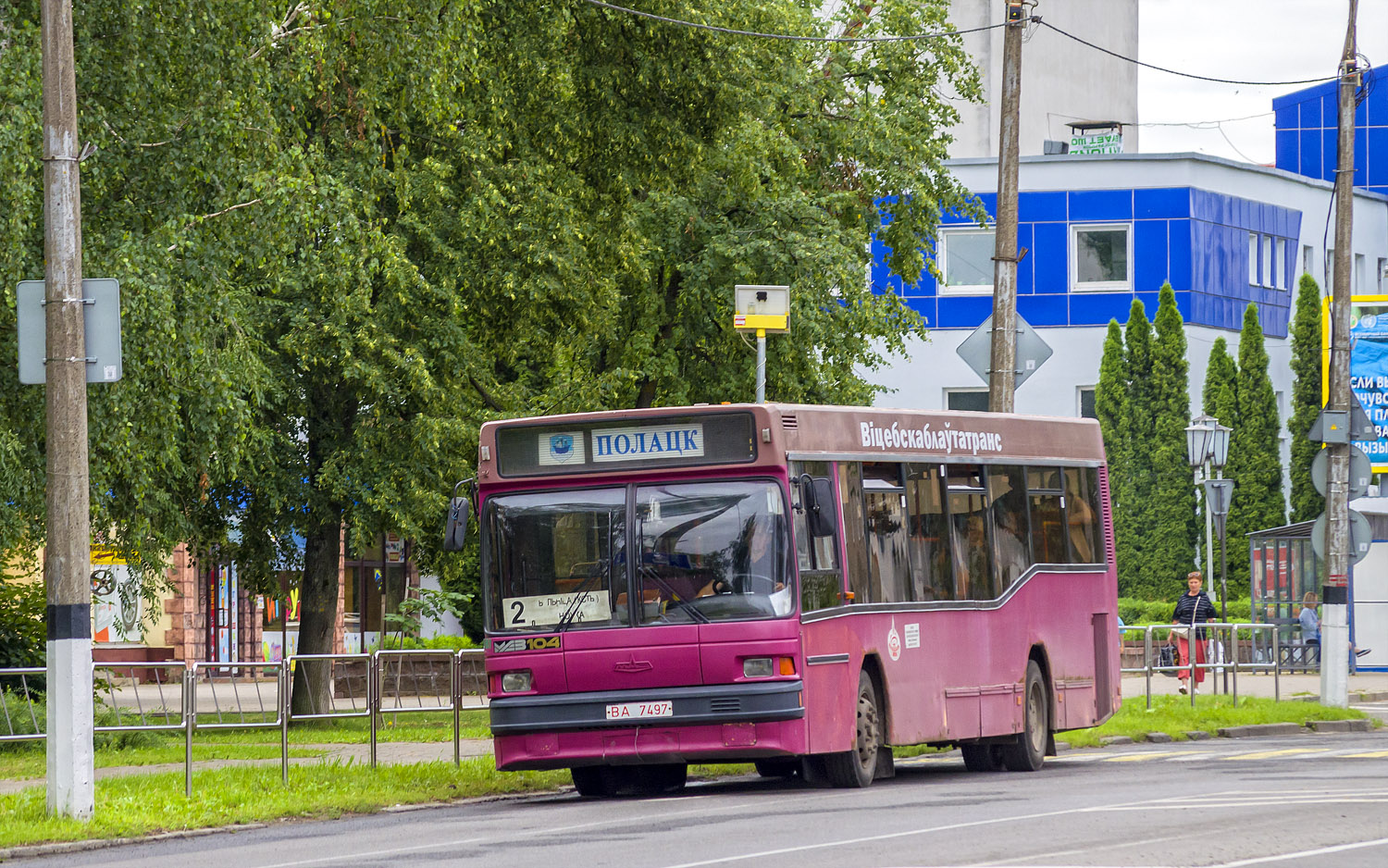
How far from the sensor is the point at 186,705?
1656cm

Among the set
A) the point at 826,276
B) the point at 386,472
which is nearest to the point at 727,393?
the point at 826,276

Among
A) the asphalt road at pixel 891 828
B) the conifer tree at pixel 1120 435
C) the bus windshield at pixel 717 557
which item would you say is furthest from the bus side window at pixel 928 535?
the conifer tree at pixel 1120 435

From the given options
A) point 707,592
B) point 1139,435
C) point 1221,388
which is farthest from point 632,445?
point 1221,388

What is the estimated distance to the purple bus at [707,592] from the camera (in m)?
15.3

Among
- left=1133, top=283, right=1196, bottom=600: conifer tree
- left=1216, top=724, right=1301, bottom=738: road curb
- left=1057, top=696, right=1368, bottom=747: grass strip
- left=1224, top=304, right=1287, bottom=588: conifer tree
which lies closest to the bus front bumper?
left=1057, top=696, right=1368, bottom=747: grass strip

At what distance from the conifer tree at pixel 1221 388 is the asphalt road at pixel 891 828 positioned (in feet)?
113

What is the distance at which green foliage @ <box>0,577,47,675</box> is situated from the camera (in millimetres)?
22891

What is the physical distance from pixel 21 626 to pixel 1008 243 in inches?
443

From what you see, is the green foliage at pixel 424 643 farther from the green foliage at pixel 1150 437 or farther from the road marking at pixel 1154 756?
the road marking at pixel 1154 756

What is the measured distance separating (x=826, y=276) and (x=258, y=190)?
1107 centimetres

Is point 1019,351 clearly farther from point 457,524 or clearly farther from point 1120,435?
point 1120,435

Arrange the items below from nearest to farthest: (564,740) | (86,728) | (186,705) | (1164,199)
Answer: (86,728), (564,740), (186,705), (1164,199)

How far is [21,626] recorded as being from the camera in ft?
76.9

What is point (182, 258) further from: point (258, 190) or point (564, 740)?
point (564, 740)
